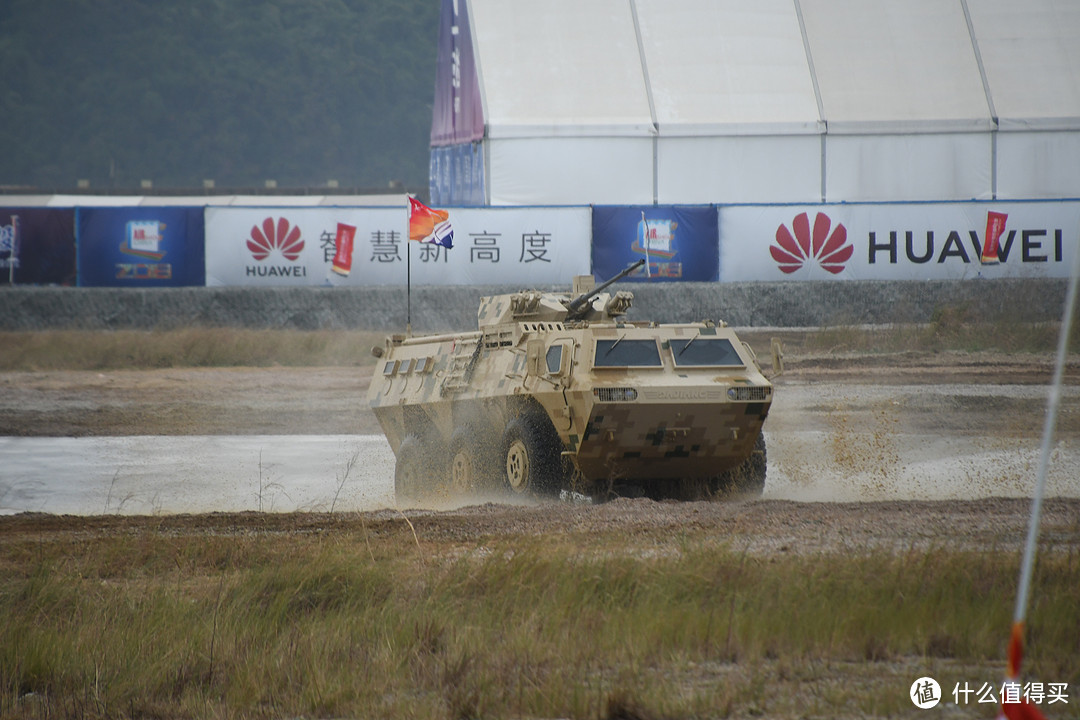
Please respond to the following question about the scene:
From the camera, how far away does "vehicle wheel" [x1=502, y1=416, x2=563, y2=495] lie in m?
12.4

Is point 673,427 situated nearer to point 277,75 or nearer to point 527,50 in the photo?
point 527,50

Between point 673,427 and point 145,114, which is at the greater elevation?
point 145,114

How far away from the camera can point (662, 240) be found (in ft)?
77.6

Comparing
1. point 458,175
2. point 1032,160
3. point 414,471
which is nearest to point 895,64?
point 1032,160

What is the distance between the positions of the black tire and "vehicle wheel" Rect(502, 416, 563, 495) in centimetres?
62

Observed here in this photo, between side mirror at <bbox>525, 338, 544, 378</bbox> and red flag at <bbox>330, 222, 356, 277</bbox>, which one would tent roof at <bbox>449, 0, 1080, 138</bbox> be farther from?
side mirror at <bbox>525, 338, 544, 378</bbox>

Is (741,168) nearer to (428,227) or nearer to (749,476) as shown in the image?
(428,227)

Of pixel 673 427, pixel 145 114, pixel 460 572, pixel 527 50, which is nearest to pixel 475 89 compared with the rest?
pixel 527 50

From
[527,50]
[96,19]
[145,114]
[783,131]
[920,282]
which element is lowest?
[920,282]

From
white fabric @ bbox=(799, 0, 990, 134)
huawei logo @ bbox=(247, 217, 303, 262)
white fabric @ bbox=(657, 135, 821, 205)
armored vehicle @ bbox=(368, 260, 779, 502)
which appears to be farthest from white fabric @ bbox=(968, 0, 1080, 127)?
armored vehicle @ bbox=(368, 260, 779, 502)

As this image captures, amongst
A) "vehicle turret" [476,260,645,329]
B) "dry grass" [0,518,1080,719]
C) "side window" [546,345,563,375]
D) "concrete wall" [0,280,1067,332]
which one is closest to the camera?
"dry grass" [0,518,1080,719]

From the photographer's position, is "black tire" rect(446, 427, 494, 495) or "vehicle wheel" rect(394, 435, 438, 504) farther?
"vehicle wheel" rect(394, 435, 438, 504)

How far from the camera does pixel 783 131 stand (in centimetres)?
2705

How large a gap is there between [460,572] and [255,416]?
40.4ft
